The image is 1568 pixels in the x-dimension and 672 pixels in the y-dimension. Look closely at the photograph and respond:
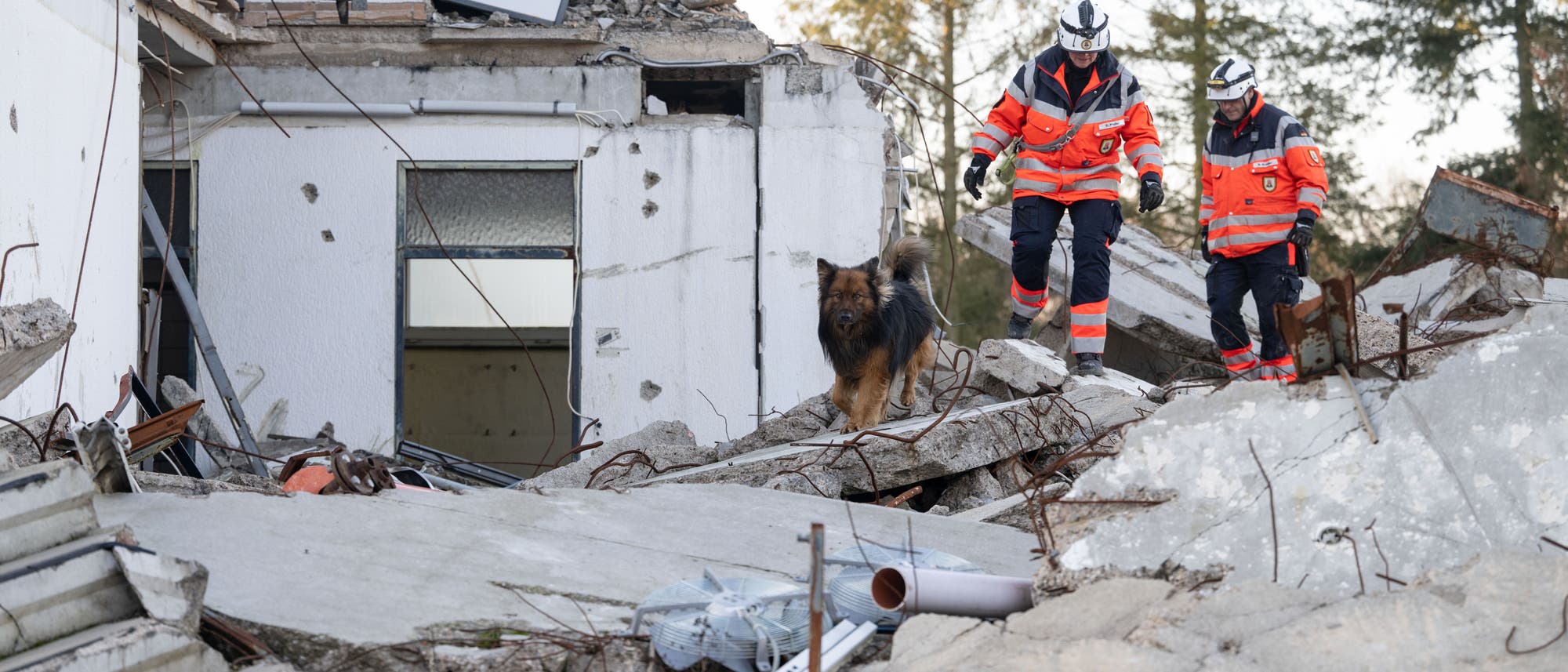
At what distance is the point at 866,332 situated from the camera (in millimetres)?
7129

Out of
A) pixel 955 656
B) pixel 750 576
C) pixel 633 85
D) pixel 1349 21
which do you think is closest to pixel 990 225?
pixel 633 85

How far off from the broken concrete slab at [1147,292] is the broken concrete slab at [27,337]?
19.3 ft

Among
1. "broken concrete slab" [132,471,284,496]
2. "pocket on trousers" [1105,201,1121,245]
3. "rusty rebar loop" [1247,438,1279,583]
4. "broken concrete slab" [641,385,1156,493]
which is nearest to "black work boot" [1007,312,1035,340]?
"pocket on trousers" [1105,201,1121,245]

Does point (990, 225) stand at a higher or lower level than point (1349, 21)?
lower

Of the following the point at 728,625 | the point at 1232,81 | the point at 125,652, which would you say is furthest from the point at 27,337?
the point at 1232,81

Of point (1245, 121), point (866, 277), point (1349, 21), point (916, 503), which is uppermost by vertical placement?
point (1349, 21)

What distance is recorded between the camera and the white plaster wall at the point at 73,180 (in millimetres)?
5523

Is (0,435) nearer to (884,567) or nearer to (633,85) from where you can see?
(884,567)

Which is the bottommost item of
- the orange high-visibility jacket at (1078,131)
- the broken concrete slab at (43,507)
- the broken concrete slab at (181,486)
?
the broken concrete slab at (181,486)

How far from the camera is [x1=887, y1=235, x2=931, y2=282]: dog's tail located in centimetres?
772

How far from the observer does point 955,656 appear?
3021mm

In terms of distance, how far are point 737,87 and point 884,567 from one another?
6893mm

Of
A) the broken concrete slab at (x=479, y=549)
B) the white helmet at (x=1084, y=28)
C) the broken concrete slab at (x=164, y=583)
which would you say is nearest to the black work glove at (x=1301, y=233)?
the white helmet at (x=1084, y=28)

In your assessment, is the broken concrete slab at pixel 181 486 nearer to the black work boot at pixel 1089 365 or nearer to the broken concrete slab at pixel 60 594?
the broken concrete slab at pixel 60 594
